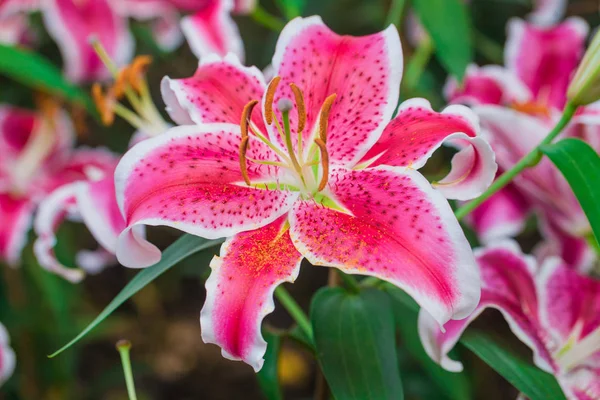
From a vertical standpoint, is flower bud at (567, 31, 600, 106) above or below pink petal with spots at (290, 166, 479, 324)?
above

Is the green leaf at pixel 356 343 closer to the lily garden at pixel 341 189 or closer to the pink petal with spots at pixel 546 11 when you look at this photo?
the lily garden at pixel 341 189

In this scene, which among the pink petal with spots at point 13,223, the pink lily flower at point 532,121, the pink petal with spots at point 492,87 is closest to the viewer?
the pink lily flower at point 532,121

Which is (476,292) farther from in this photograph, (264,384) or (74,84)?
(74,84)

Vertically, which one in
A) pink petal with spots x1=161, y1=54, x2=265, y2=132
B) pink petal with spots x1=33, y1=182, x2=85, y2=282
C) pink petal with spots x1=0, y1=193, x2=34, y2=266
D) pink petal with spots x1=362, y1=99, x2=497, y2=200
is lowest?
pink petal with spots x1=0, y1=193, x2=34, y2=266

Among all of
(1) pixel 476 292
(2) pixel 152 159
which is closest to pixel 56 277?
(2) pixel 152 159

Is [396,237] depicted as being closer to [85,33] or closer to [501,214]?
[501,214]

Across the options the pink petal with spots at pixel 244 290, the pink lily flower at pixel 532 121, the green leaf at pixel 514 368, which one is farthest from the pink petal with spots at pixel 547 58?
the pink petal with spots at pixel 244 290

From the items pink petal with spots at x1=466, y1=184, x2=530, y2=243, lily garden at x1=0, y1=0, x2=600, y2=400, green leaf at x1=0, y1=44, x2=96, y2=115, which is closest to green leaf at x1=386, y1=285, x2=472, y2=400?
lily garden at x1=0, y1=0, x2=600, y2=400

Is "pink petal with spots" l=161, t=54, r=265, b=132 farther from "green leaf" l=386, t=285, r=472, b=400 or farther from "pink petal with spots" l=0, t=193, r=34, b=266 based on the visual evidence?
"pink petal with spots" l=0, t=193, r=34, b=266
